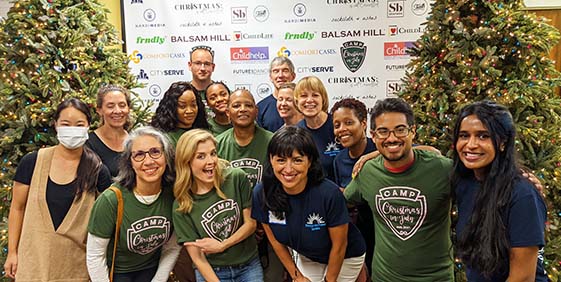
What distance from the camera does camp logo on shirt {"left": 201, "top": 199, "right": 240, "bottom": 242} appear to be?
250 centimetres

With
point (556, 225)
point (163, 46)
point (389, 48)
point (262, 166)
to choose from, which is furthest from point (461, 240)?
point (163, 46)

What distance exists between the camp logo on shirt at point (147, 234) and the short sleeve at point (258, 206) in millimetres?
515

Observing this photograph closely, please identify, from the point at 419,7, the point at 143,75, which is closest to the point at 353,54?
the point at 419,7

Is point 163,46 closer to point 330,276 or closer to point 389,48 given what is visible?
point 389,48

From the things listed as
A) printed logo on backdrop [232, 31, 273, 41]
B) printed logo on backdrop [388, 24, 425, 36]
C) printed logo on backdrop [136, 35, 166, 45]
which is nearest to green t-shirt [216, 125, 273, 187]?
printed logo on backdrop [232, 31, 273, 41]

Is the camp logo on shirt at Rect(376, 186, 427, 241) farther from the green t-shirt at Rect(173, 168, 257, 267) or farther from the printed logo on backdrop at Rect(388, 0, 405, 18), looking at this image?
the printed logo on backdrop at Rect(388, 0, 405, 18)

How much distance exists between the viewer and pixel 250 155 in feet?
9.69

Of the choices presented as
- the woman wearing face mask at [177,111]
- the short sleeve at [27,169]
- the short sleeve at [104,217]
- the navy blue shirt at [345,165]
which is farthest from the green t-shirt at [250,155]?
the short sleeve at [27,169]

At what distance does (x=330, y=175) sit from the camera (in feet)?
10.0

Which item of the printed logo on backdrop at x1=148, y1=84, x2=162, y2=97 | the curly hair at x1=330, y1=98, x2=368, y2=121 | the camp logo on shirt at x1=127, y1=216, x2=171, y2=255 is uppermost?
the printed logo on backdrop at x1=148, y1=84, x2=162, y2=97

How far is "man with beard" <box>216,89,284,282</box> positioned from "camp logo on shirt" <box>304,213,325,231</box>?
68cm

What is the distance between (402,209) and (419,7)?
3.64 metres

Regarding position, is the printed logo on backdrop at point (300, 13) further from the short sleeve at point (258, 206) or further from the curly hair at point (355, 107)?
the short sleeve at point (258, 206)

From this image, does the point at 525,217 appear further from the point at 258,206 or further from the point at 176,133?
the point at 176,133
